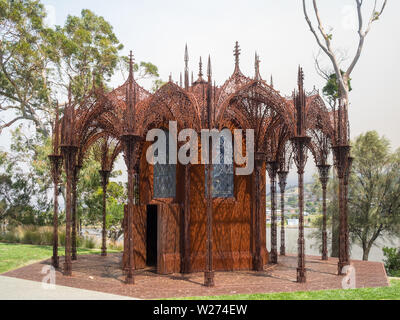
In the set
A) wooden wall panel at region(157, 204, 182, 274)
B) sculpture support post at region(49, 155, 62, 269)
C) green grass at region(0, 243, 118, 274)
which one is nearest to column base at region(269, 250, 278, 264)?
wooden wall panel at region(157, 204, 182, 274)

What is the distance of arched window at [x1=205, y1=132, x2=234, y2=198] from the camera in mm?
11781

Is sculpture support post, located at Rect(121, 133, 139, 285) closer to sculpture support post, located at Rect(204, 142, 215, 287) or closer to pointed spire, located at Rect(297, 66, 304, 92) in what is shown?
sculpture support post, located at Rect(204, 142, 215, 287)

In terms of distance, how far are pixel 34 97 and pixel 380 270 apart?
21.0 metres

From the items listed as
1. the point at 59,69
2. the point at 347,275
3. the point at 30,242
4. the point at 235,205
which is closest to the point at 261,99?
the point at 235,205

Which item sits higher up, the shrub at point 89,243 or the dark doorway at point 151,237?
the dark doorway at point 151,237

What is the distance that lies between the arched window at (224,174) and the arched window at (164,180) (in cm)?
121

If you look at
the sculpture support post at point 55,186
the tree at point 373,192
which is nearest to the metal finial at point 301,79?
the sculpture support post at point 55,186

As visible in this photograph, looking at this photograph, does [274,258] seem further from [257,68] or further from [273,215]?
[257,68]

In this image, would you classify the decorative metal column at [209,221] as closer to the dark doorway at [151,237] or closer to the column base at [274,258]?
the dark doorway at [151,237]

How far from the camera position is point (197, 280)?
396 inches

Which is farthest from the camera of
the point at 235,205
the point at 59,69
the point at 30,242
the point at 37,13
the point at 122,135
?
the point at 59,69

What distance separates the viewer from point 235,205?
11820 mm

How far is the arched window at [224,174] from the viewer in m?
11.8

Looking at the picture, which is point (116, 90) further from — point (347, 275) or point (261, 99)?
point (347, 275)
